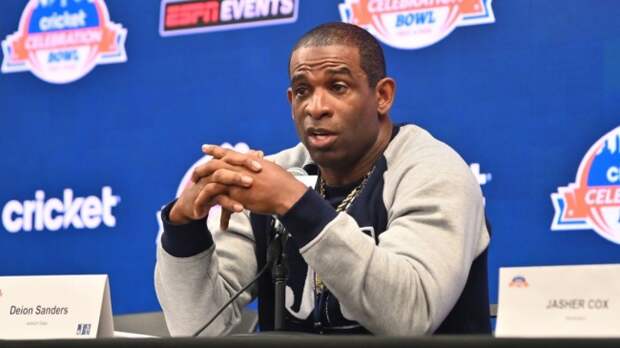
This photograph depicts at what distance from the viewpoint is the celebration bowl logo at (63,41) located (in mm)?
3385

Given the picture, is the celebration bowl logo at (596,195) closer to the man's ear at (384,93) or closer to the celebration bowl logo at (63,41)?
the man's ear at (384,93)

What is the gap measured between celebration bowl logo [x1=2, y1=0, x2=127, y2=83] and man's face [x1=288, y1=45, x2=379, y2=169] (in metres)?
1.42

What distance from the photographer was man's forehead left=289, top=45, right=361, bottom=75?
79.4 inches

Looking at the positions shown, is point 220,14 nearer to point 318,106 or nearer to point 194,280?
point 318,106

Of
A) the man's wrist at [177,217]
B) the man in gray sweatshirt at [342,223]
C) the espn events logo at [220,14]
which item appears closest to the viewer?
the man in gray sweatshirt at [342,223]

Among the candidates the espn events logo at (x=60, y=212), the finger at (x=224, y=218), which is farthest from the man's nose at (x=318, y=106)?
the espn events logo at (x=60, y=212)

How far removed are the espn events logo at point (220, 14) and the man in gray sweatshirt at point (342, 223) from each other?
3.29ft

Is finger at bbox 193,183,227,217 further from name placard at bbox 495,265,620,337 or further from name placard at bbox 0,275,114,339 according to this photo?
name placard at bbox 495,265,620,337

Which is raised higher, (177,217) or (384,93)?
(384,93)

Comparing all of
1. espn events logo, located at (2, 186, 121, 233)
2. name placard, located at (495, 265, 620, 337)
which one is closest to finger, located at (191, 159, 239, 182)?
name placard, located at (495, 265, 620, 337)

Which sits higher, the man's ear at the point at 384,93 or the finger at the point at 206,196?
the man's ear at the point at 384,93

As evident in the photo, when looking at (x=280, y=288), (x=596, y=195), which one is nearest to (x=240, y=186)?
(x=280, y=288)

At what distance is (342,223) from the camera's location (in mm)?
1721

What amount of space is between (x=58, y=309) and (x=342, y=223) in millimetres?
428
